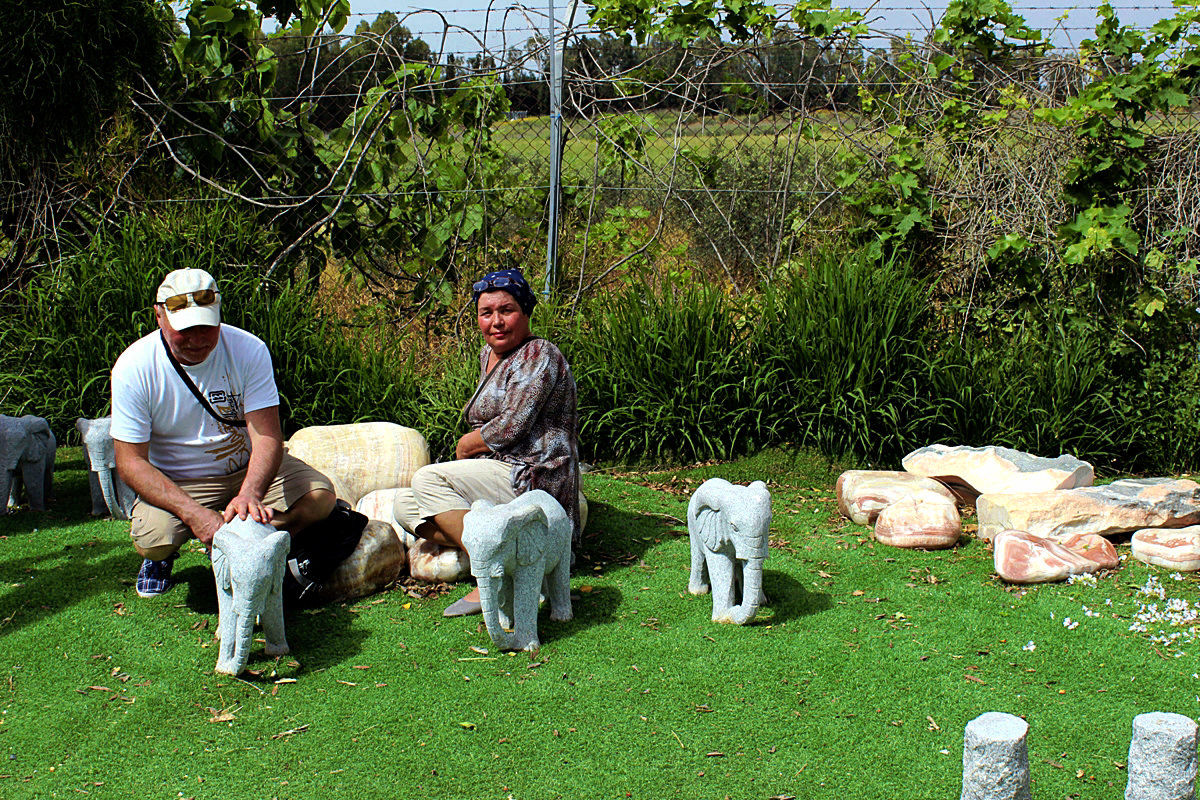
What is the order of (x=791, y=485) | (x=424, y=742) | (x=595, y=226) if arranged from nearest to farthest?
(x=424, y=742), (x=791, y=485), (x=595, y=226)

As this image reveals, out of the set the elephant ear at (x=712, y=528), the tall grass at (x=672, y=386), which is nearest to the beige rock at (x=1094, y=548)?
the elephant ear at (x=712, y=528)

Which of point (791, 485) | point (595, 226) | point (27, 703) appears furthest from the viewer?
point (595, 226)

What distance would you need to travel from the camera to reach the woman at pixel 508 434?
436cm

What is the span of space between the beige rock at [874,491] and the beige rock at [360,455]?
7.28ft

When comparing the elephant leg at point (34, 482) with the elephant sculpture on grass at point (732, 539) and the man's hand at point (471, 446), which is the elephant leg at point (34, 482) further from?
the elephant sculpture on grass at point (732, 539)

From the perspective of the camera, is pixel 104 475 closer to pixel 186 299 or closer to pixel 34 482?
pixel 34 482

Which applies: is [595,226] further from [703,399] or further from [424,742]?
[424,742]

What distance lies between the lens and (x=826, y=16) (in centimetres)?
665

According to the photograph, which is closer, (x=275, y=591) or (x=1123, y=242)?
(x=275, y=591)

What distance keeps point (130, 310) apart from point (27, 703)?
340 cm

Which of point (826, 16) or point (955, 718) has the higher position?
point (826, 16)

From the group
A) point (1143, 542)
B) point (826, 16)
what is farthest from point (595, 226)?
point (1143, 542)

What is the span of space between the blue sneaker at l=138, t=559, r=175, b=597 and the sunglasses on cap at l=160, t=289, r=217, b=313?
3.79ft

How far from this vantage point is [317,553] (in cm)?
434
